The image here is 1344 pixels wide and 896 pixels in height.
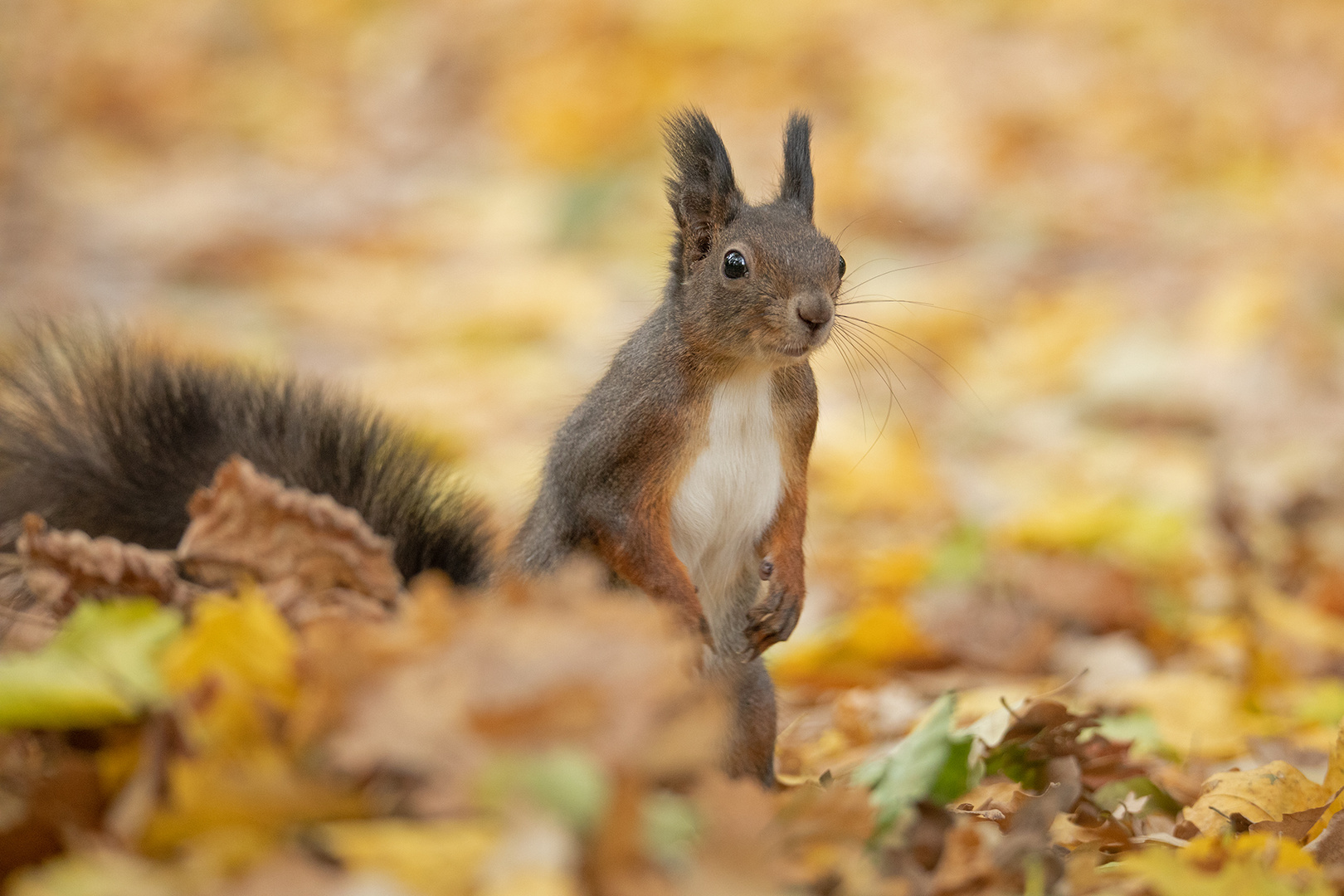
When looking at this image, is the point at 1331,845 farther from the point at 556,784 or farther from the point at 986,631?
the point at 986,631

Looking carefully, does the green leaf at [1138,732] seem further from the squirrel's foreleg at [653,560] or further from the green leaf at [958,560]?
the green leaf at [958,560]

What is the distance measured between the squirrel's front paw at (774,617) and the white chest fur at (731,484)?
107mm

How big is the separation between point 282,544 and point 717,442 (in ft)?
2.07

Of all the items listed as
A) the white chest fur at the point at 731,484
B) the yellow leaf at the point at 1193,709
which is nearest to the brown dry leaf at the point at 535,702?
the white chest fur at the point at 731,484

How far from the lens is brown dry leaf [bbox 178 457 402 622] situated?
1.34 m

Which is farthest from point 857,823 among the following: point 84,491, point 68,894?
point 84,491

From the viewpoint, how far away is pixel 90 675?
1086mm

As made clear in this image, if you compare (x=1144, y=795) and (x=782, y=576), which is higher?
(x=782, y=576)

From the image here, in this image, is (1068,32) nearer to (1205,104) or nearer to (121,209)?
(1205,104)

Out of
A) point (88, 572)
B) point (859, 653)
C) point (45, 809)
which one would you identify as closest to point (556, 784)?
point (45, 809)

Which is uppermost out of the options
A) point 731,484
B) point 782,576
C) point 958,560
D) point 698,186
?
point 698,186

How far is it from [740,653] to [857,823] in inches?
27.4

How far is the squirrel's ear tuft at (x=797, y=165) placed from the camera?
6.47ft

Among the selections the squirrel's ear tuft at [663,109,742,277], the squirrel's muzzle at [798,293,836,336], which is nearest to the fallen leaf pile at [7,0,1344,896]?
the squirrel's muzzle at [798,293,836,336]
